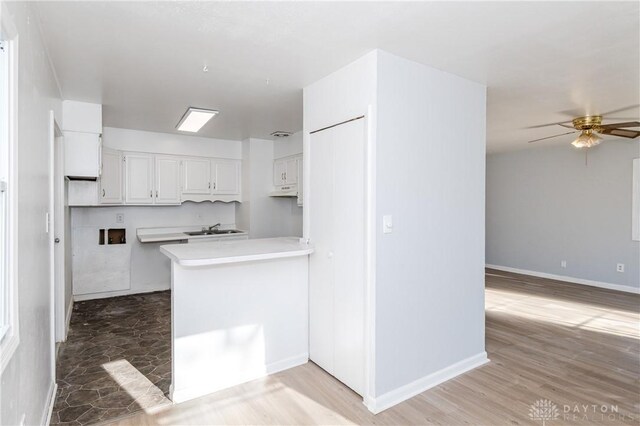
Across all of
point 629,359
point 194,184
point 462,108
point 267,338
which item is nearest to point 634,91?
point 462,108

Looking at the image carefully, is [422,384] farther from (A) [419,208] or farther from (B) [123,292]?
(B) [123,292]

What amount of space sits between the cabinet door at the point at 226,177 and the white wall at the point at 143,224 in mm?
463

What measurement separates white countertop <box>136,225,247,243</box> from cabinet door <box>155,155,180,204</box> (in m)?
0.49

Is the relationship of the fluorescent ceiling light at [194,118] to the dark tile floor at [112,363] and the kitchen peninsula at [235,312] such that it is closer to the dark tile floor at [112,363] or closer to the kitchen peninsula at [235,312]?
the kitchen peninsula at [235,312]

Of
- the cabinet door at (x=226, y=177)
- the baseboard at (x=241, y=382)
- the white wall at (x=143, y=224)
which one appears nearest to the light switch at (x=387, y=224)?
the baseboard at (x=241, y=382)

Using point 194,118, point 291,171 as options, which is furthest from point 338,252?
point 291,171

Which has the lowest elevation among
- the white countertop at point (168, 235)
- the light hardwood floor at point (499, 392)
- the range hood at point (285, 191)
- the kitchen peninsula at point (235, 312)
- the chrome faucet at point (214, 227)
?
the light hardwood floor at point (499, 392)

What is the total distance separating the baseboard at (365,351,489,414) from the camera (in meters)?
2.40

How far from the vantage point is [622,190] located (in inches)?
218

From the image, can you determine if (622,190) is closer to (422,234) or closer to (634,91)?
(634,91)

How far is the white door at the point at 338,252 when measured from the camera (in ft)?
8.34

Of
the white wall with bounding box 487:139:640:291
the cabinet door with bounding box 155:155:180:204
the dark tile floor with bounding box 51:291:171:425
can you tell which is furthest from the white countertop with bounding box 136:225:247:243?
the white wall with bounding box 487:139:640:291

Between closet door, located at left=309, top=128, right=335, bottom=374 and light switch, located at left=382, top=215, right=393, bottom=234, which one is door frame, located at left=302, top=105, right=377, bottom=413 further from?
closet door, located at left=309, top=128, right=335, bottom=374

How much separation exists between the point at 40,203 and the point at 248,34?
1.60 meters
